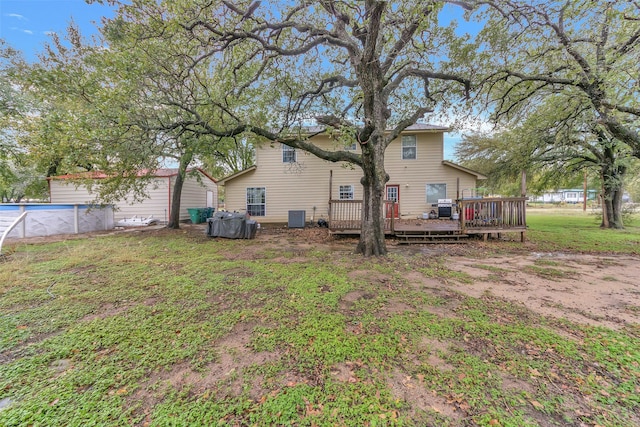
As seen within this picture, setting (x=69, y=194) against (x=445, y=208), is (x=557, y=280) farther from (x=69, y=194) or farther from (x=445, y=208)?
Answer: (x=69, y=194)

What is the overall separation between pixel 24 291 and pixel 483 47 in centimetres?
1164

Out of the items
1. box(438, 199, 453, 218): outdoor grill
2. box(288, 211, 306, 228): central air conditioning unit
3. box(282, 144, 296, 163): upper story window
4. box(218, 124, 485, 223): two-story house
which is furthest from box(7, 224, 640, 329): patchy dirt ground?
box(282, 144, 296, 163): upper story window

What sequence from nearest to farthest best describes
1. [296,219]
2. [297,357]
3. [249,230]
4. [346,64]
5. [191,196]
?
1. [297,357]
2. [346,64]
3. [249,230]
4. [296,219]
5. [191,196]

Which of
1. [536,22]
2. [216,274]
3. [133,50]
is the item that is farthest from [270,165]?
[536,22]

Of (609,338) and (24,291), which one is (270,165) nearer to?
(24,291)

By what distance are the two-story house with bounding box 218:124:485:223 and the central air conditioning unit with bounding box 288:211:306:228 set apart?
1.80ft

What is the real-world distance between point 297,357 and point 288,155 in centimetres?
1167

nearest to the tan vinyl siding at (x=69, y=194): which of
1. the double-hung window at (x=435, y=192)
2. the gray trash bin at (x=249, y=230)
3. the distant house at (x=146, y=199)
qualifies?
the distant house at (x=146, y=199)

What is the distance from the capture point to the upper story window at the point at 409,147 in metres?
12.6

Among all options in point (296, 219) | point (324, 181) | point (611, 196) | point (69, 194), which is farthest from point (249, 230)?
point (611, 196)

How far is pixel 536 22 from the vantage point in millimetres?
5781

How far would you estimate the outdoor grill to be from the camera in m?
11.8

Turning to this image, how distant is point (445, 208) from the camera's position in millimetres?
11805

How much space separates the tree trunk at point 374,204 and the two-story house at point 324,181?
20.2ft
